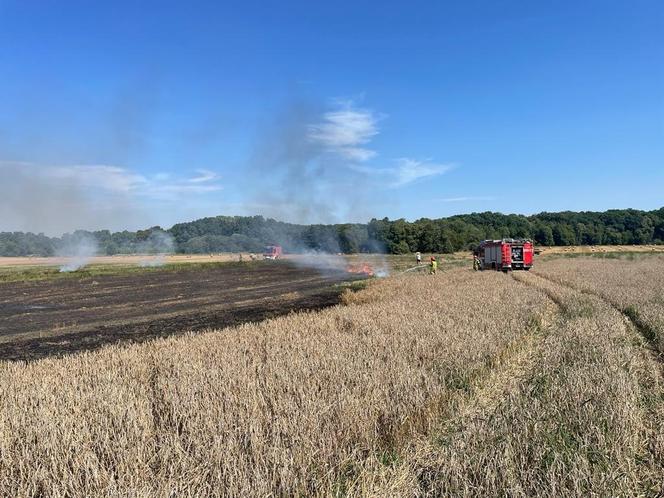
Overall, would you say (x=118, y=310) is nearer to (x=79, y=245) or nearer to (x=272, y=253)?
(x=272, y=253)

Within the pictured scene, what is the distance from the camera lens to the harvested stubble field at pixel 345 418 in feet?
13.9

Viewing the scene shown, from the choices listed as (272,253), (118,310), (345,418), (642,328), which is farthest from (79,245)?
(345,418)

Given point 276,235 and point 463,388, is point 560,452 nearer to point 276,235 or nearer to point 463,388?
point 463,388

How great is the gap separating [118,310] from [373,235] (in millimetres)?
93362

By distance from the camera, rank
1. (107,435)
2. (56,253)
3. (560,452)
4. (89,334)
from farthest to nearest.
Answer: (56,253), (89,334), (107,435), (560,452)

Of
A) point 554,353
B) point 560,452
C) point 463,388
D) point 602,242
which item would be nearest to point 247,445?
point 560,452

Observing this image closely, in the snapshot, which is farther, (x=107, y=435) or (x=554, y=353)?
(x=554, y=353)

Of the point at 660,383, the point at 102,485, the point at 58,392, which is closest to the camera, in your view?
the point at 102,485

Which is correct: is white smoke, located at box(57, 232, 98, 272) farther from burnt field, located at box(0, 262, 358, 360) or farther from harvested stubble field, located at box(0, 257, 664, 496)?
harvested stubble field, located at box(0, 257, 664, 496)

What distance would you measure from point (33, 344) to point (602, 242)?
14684cm

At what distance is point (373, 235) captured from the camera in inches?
4481

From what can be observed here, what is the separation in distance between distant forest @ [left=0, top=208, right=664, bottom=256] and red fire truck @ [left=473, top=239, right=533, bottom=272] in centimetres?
6402

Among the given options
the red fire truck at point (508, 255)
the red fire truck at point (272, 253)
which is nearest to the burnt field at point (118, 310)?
the red fire truck at point (508, 255)

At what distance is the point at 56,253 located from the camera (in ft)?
331
